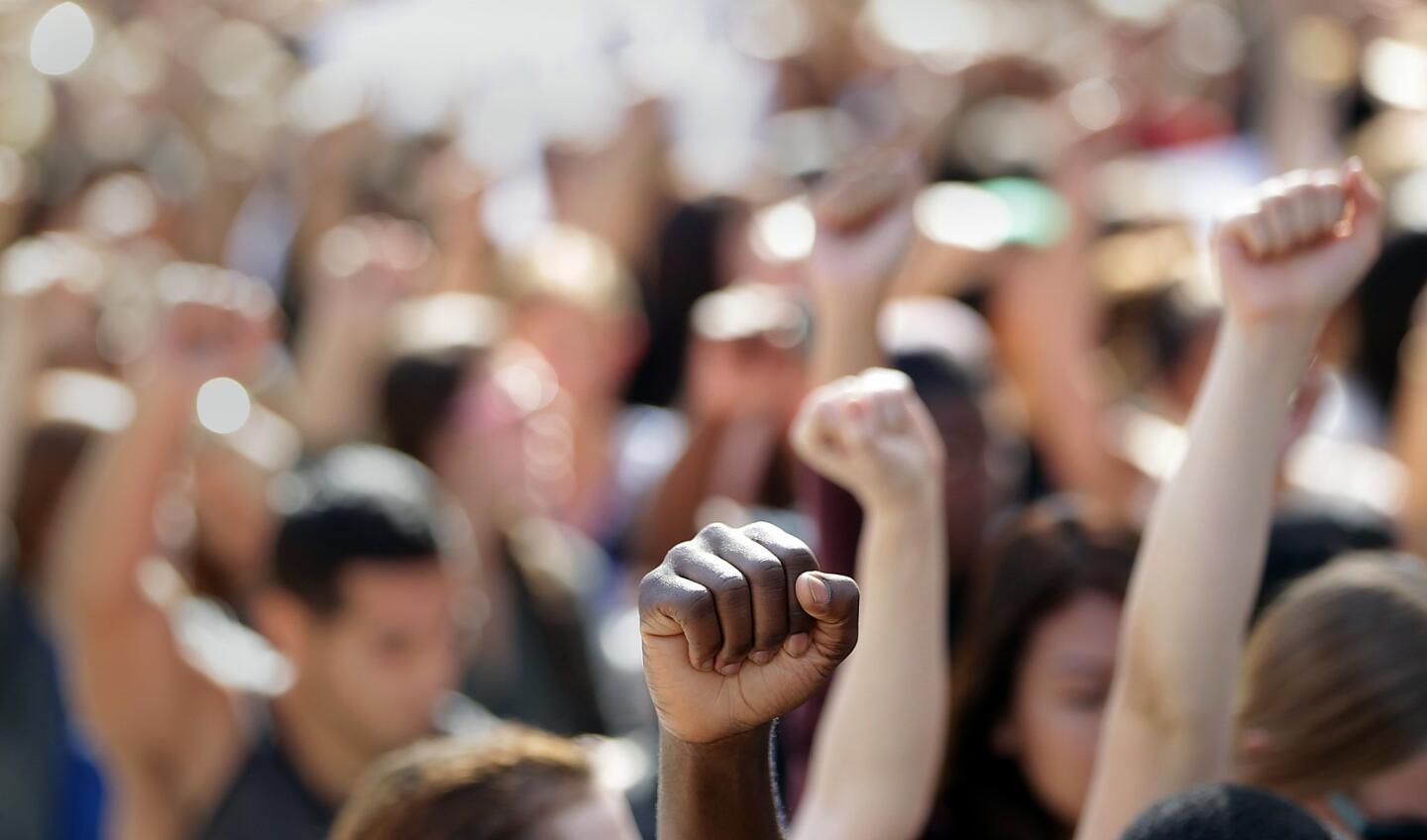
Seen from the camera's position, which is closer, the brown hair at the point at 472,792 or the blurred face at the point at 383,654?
the brown hair at the point at 472,792

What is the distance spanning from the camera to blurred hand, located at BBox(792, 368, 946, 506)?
1688 mm

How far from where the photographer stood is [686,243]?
4590mm

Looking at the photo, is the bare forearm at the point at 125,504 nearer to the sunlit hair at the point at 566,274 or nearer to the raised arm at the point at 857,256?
the raised arm at the point at 857,256

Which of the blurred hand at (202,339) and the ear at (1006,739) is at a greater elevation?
the blurred hand at (202,339)

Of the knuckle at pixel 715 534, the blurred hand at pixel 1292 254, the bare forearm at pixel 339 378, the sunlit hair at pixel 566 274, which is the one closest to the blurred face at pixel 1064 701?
the blurred hand at pixel 1292 254

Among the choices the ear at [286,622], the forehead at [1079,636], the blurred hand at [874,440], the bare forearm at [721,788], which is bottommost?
the ear at [286,622]

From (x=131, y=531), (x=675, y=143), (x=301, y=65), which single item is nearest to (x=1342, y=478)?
(x=131, y=531)

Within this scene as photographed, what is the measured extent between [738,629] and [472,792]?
531mm

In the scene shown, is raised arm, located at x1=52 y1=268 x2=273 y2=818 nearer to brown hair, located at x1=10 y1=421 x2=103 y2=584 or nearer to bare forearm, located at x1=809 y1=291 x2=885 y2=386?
brown hair, located at x1=10 y1=421 x2=103 y2=584

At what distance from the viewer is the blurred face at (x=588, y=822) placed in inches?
60.6

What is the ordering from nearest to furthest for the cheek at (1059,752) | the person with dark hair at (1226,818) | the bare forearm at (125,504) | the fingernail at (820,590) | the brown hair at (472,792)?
the fingernail at (820,590)
the person with dark hair at (1226,818)
the brown hair at (472,792)
the cheek at (1059,752)
the bare forearm at (125,504)

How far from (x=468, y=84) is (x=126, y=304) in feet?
6.81

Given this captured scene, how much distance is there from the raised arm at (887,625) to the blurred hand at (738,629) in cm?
51

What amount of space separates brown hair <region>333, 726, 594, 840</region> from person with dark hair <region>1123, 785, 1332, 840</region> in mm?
547
